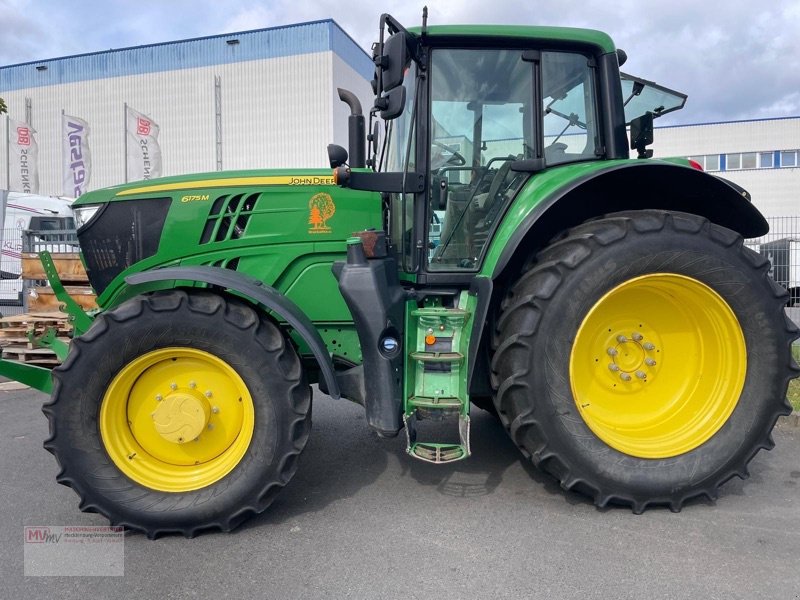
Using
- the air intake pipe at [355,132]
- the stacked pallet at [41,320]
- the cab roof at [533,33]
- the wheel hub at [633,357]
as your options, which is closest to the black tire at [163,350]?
the air intake pipe at [355,132]

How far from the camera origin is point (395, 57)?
2.56 meters

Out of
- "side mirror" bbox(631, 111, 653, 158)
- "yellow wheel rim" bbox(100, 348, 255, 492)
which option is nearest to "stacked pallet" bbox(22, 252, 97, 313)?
"yellow wheel rim" bbox(100, 348, 255, 492)

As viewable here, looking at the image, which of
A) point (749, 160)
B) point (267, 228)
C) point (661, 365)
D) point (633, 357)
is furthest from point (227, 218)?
point (749, 160)

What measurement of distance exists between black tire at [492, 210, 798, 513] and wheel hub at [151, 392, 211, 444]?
1.42 meters

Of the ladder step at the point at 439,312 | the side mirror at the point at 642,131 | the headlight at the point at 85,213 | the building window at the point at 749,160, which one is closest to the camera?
the ladder step at the point at 439,312

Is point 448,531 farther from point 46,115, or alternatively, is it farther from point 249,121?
point 46,115

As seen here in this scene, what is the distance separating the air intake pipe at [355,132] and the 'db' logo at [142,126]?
1397 cm

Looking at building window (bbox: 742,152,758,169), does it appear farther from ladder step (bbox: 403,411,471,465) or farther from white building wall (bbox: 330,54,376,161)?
ladder step (bbox: 403,411,471,465)

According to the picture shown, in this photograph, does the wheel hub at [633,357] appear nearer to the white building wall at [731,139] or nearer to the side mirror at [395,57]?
the side mirror at [395,57]

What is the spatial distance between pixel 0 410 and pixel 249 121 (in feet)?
53.5

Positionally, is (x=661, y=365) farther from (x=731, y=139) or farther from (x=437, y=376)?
(x=731, y=139)

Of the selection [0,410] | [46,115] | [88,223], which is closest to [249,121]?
[46,115]

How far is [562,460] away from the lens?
2623 mm

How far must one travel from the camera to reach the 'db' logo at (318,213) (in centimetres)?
312
